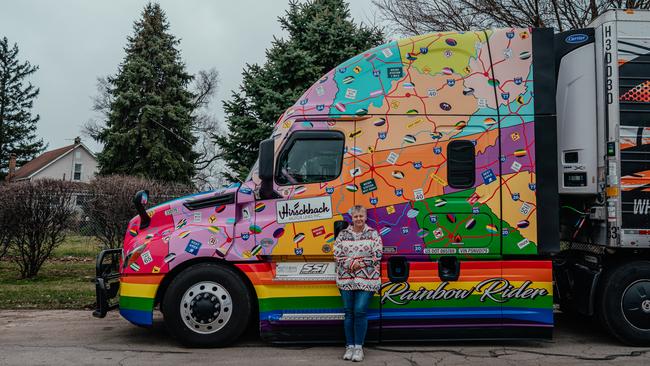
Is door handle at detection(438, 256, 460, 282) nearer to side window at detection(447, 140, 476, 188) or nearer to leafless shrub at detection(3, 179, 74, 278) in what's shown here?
side window at detection(447, 140, 476, 188)

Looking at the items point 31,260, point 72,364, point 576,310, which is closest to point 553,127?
point 576,310

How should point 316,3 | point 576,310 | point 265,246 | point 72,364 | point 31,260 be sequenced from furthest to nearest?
point 316,3 → point 31,260 → point 576,310 → point 265,246 → point 72,364

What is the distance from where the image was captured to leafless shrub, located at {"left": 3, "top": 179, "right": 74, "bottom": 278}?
11.7 meters

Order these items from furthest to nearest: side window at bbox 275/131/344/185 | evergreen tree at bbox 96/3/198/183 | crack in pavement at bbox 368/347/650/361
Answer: evergreen tree at bbox 96/3/198/183
side window at bbox 275/131/344/185
crack in pavement at bbox 368/347/650/361

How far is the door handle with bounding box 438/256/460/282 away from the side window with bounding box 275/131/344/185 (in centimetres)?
158

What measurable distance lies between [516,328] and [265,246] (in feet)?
9.96

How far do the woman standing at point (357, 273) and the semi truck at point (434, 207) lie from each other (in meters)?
0.28

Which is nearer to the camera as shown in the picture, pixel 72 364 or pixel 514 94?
pixel 72 364

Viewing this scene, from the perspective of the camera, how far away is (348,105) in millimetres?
6449

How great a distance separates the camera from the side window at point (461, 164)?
6.28m

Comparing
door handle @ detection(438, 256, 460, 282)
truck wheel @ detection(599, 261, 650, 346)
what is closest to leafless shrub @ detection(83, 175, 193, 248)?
door handle @ detection(438, 256, 460, 282)

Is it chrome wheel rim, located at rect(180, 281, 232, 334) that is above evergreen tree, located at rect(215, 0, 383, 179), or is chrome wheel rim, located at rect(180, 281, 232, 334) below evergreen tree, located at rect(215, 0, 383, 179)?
below

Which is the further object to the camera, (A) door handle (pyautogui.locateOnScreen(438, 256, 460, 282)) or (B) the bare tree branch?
(B) the bare tree branch

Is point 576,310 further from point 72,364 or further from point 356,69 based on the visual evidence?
point 72,364
